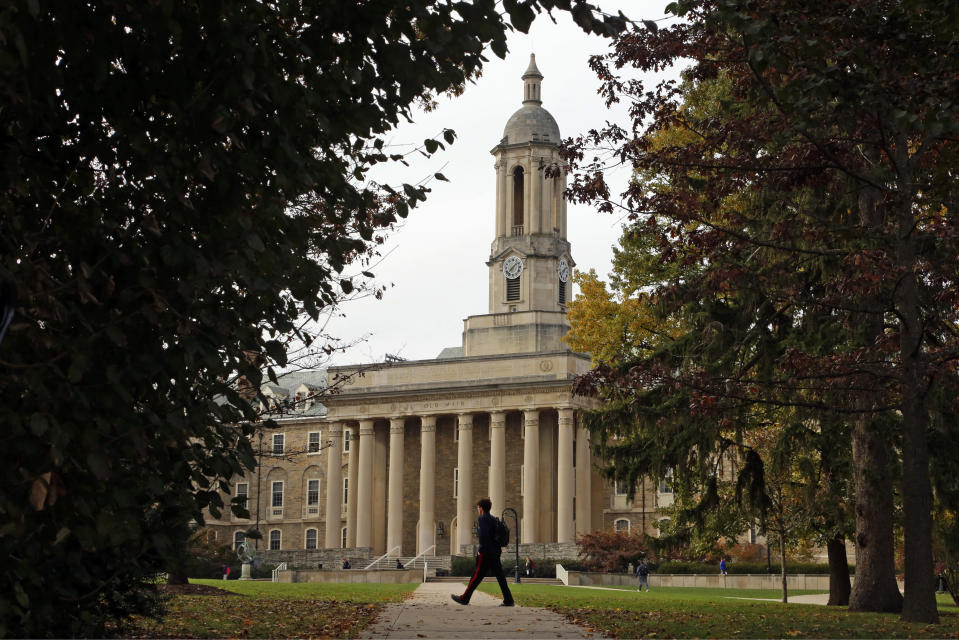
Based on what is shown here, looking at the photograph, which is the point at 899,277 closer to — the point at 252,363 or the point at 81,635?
the point at 252,363

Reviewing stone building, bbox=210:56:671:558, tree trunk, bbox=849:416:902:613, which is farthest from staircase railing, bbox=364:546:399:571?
tree trunk, bbox=849:416:902:613

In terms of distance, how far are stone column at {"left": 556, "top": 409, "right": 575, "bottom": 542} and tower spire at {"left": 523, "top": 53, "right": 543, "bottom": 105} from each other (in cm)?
2398

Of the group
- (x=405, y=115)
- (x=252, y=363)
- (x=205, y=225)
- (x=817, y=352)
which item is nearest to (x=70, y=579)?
(x=252, y=363)

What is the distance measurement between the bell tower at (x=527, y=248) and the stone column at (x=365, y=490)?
9.14m

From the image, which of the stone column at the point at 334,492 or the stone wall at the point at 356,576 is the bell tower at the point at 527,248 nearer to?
the stone column at the point at 334,492

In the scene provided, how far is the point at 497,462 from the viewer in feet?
235

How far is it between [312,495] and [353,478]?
10.2 meters

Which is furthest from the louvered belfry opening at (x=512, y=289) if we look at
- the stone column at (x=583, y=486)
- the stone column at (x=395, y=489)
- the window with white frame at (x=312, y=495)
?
the window with white frame at (x=312, y=495)

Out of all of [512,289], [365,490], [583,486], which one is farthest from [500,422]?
[365,490]

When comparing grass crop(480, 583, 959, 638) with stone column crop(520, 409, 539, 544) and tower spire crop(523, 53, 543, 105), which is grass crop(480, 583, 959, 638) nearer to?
stone column crop(520, 409, 539, 544)

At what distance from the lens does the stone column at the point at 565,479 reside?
2699 inches

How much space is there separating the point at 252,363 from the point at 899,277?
9.28 m

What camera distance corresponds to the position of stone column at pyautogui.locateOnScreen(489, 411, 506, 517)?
7050cm

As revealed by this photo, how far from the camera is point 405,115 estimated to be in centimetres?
873
